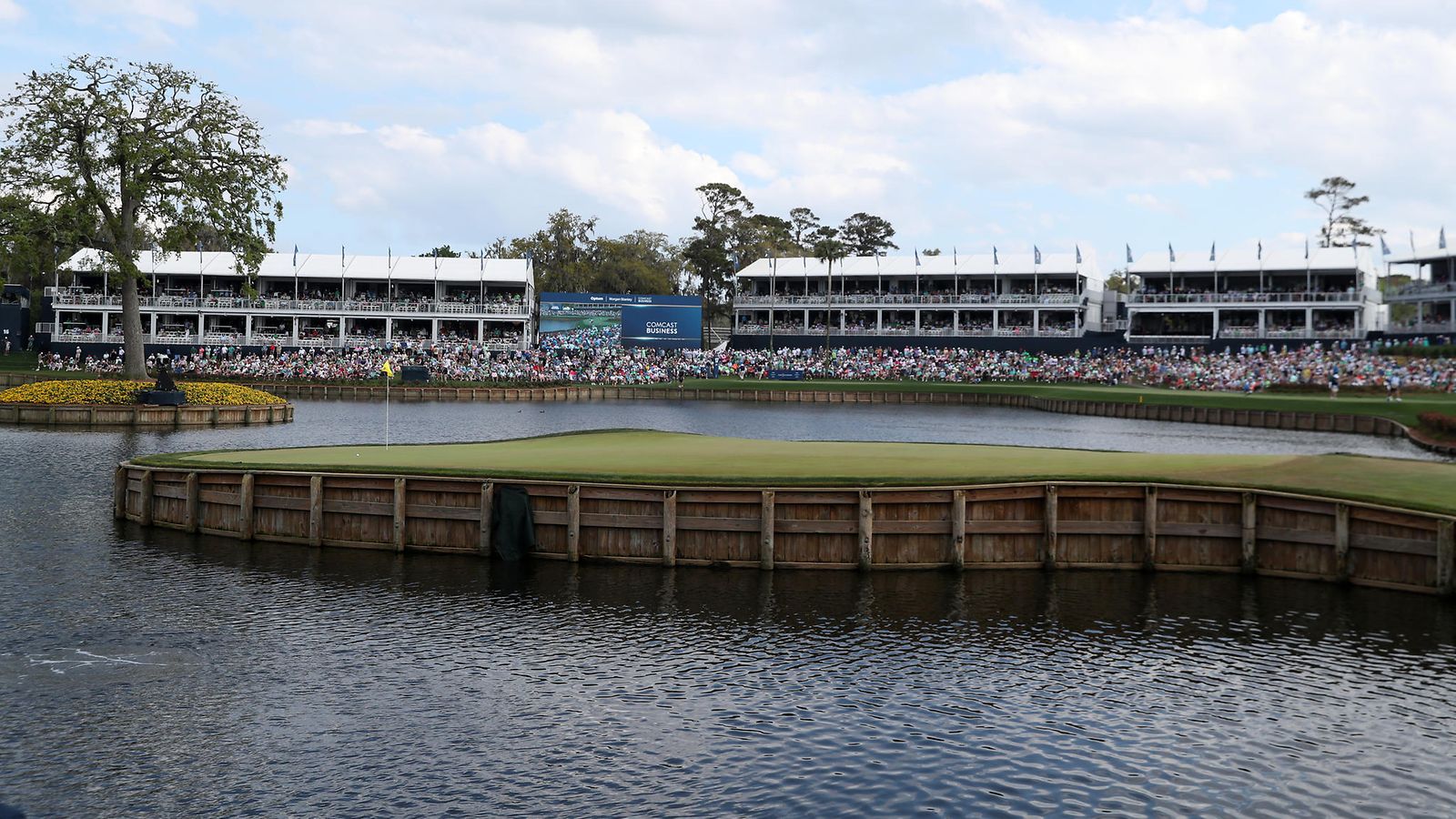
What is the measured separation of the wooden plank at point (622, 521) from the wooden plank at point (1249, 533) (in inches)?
418

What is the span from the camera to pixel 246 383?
283ft

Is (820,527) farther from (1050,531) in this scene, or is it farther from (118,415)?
(118,415)

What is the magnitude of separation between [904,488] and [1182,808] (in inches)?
408

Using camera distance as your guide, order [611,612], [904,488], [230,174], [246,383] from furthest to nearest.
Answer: [246,383] < [230,174] < [904,488] < [611,612]

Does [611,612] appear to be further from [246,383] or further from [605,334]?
[605,334]

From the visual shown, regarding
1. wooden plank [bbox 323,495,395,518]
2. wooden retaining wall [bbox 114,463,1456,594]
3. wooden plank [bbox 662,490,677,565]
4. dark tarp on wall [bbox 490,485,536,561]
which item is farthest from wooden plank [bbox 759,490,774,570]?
wooden plank [bbox 323,495,395,518]

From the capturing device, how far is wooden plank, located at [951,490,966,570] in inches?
830

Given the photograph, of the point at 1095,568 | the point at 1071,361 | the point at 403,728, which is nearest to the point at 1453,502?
the point at 1095,568

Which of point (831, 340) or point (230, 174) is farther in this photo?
point (831, 340)

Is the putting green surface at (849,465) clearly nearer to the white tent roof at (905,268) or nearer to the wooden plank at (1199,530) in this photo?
the wooden plank at (1199,530)

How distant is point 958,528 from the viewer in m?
21.1

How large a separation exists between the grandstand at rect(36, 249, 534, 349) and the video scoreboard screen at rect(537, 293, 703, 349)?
12.1 feet

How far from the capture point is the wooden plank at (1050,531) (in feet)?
70.0

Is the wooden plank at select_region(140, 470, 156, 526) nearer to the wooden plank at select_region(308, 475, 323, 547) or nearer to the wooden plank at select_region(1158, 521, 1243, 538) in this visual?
the wooden plank at select_region(308, 475, 323, 547)
